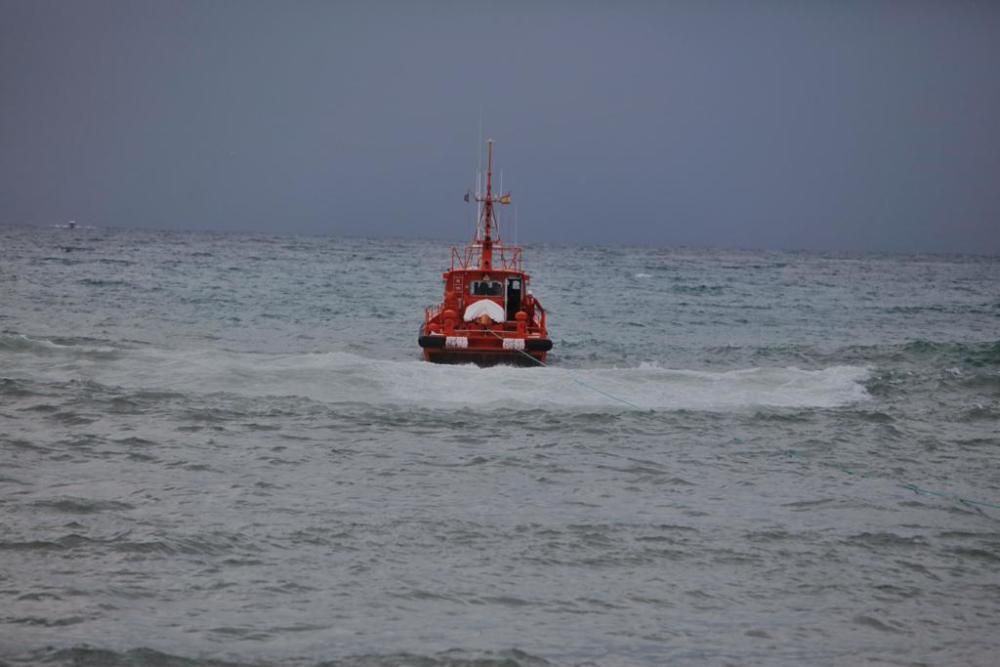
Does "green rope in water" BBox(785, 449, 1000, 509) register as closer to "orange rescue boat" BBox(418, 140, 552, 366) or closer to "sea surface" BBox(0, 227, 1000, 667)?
"sea surface" BBox(0, 227, 1000, 667)

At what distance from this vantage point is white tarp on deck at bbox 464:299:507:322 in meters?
20.3


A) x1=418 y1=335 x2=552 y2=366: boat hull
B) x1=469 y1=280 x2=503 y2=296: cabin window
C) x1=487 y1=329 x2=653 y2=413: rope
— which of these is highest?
x1=469 y1=280 x2=503 y2=296: cabin window

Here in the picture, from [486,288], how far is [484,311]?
1067 mm

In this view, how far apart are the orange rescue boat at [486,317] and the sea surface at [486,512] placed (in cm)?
137

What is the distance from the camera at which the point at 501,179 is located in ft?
74.5

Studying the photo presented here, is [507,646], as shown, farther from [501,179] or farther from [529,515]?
[501,179]

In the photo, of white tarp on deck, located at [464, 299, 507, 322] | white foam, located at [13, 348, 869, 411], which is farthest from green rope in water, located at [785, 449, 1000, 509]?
white tarp on deck, located at [464, 299, 507, 322]

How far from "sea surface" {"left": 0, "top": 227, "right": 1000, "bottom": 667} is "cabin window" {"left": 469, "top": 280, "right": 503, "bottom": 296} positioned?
3.40 m

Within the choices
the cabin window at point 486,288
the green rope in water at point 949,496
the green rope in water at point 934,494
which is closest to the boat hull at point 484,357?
the cabin window at point 486,288

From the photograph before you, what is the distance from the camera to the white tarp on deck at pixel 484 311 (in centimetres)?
2030

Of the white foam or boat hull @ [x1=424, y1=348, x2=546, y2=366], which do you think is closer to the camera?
the white foam

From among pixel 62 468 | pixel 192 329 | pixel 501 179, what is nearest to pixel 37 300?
pixel 192 329

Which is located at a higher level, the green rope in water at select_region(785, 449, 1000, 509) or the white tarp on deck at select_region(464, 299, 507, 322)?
the white tarp on deck at select_region(464, 299, 507, 322)

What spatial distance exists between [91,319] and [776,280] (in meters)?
50.7
